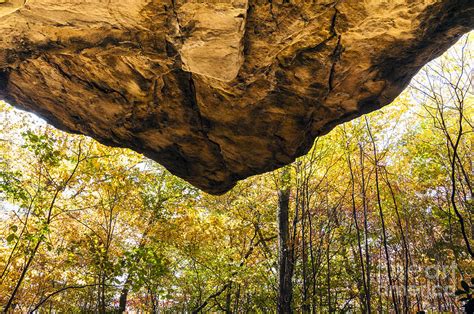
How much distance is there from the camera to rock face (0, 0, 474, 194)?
2758 mm

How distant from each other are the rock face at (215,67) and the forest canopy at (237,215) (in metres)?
1.33

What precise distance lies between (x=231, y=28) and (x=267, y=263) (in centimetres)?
771

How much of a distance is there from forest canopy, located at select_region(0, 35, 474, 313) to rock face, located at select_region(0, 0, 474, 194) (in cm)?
133

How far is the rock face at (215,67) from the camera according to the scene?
2.76 meters

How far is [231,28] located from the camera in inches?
105

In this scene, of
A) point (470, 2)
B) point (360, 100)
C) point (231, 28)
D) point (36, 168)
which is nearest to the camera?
point (231, 28)

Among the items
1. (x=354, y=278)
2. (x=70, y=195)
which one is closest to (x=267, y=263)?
(x=354, y=278)

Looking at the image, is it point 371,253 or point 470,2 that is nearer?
point 470,2

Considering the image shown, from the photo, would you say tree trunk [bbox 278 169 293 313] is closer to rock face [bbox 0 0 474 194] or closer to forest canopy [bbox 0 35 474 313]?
forest canopy [bbox 0 35 474 313]

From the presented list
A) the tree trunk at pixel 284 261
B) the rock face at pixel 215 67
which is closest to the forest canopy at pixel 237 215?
the tree trunk at pixel 284 261

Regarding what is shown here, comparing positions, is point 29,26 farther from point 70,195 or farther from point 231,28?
point 70,195

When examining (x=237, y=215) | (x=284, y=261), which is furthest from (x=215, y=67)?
(x=237, y=215)

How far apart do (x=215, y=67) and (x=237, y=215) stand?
Answer: 7.94 meters

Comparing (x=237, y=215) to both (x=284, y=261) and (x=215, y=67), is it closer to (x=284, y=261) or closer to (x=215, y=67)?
(x=284, y=261)
